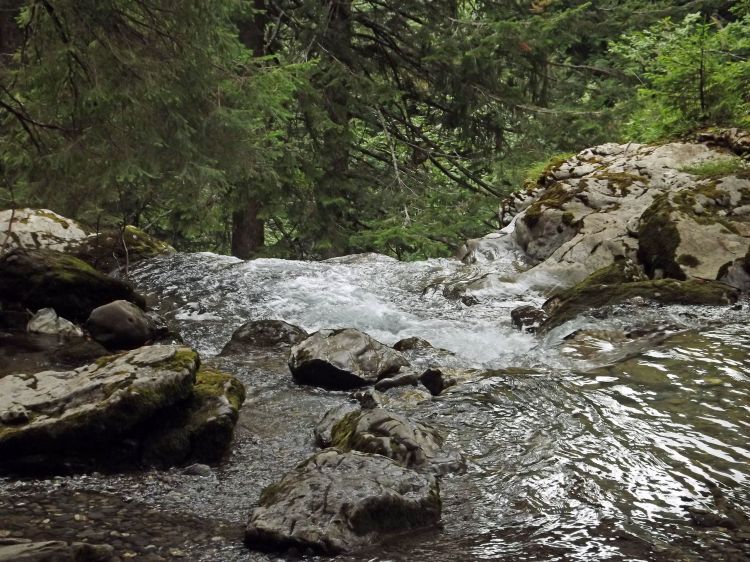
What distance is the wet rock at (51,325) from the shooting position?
770cm

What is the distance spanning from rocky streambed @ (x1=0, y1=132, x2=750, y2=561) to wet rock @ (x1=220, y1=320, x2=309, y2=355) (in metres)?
0.03

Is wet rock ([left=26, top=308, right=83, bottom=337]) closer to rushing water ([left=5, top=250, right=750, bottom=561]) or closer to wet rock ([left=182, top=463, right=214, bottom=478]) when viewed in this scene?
rushing water ([left=5, top=250, right=750, bottom=561])

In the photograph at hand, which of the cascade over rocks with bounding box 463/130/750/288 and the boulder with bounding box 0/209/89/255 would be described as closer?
the cascade over rocks with bounding box 463/130/750/288

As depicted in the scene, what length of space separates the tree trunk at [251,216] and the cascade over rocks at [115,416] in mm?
9237

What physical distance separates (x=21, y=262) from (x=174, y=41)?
3270 millimetres

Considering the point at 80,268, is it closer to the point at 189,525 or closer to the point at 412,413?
the point at 412,413

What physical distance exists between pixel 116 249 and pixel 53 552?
32.4 ft

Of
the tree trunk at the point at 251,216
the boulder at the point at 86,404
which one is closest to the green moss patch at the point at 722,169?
the boulder at the point at 86,404

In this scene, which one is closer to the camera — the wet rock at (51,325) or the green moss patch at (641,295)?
the green moss patch at (641,295)

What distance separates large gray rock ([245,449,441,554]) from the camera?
11.6 ft

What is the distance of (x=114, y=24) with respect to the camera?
7.03 m

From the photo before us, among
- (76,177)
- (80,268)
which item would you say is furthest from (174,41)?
(80,268)

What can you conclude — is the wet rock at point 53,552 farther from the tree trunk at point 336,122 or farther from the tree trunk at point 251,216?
the tree trunk at point 251,216

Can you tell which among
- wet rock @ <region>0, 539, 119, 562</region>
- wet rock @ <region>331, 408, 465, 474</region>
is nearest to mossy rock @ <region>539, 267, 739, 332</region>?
wet rock @ <region>331, 408, 465, 474</region>
